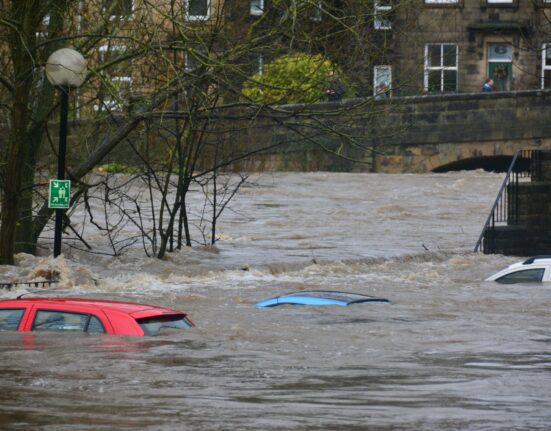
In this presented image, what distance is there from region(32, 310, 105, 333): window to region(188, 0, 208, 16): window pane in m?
10.5

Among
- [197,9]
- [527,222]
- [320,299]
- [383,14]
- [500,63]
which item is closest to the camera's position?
[320,299]

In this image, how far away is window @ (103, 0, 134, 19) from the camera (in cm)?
2189

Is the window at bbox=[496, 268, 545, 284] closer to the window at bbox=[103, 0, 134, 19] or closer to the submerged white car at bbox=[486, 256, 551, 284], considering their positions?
the submerged white car at bbox=[486, 256, 551, 284]

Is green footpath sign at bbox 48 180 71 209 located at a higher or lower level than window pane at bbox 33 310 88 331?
higher

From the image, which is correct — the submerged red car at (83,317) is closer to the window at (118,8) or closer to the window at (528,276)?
the window at (118,8)

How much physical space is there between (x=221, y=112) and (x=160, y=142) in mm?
4121

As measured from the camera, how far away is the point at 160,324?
1438cm

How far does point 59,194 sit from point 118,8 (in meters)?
3.88

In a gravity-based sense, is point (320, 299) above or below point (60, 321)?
below

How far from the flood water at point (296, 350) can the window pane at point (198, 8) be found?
4371 millimetres

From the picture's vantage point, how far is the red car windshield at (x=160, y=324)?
14.1 meters

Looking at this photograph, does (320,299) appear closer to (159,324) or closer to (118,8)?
(159,324)

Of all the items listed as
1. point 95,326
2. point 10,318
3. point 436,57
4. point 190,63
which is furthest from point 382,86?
point 436,57

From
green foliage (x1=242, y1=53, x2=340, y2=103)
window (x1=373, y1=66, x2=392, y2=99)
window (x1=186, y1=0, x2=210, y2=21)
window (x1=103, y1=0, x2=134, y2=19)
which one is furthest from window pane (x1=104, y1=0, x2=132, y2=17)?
window (x1=373, y1=66, x2=392, y2=99)
